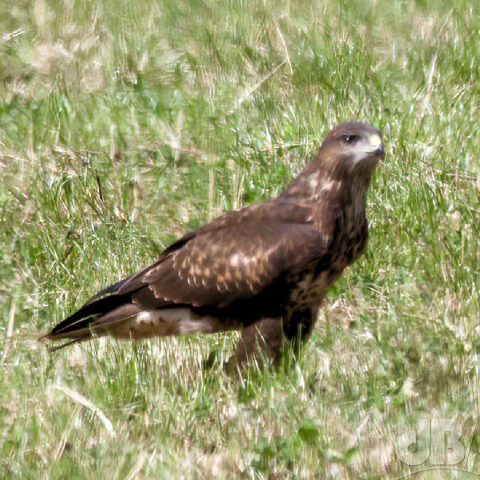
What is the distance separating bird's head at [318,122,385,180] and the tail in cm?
115

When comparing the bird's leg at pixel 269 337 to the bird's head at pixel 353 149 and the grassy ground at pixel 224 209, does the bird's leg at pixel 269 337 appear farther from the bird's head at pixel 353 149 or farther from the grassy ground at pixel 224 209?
the bird's head at pixel 353 149

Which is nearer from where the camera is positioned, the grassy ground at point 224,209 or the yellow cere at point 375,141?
the grassy ground at point 224,209

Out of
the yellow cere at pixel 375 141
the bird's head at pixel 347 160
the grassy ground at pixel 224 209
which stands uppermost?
the yellow cere at pixel 375 141

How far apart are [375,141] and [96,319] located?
1529 millimetres

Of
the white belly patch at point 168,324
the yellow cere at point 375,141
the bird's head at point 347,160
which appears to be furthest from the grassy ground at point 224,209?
the yellow cere at point 375,141

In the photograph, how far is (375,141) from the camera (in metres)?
3.92

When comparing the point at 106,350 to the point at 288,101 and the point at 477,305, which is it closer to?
the point at 477,305

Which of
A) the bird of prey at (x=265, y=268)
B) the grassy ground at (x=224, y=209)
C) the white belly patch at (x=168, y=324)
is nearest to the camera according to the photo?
the grassy ground at (x=224, y=209)

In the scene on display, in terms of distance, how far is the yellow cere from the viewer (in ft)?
12.8

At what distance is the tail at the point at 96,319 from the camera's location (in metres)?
4.29

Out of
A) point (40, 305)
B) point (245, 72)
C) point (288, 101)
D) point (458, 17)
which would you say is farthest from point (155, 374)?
point (458, 17)

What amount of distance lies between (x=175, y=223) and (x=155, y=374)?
1.81 metres

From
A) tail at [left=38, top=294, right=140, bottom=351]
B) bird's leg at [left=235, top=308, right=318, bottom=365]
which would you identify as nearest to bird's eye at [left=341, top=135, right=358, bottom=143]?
bird's leg at [left=235, top=308, right=318, bottom=365]

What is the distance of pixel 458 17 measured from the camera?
6.59m
